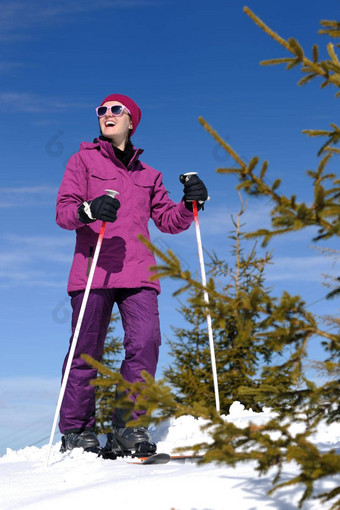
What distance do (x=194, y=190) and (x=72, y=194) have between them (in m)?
1.20

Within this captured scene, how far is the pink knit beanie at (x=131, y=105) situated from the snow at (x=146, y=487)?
337cm

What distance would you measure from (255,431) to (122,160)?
3814 millimetres

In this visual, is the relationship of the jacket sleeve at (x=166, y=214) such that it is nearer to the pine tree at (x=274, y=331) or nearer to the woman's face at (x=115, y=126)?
the woman's face at (x=115, y=126)

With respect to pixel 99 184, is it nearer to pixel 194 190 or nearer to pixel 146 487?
pixel 194 190

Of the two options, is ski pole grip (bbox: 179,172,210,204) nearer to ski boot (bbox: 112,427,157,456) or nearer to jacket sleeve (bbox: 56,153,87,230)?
jacket sleeve (bbox: 56,153,87,230)

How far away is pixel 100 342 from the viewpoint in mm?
5324

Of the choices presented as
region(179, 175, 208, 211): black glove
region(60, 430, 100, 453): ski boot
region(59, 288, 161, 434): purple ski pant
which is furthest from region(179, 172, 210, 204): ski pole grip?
region(60, 430, 100, 453): ski boot

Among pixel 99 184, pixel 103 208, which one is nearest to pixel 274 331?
pixel 103 208

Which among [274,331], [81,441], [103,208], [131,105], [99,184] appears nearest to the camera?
[274,331]

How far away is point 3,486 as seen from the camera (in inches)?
163

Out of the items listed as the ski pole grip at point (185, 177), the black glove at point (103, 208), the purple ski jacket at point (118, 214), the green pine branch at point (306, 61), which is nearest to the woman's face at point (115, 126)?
the purple ski jacket at point (118, 214)

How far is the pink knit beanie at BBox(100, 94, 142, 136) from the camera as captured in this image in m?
5.77

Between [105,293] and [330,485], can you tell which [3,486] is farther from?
[330,485]

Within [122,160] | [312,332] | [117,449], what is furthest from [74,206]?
[312,332]
